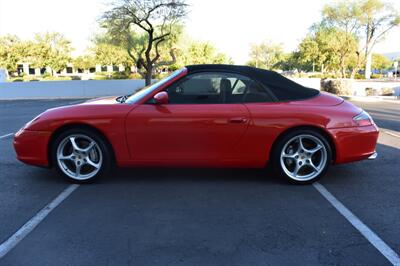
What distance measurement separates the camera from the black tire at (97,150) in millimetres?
4711

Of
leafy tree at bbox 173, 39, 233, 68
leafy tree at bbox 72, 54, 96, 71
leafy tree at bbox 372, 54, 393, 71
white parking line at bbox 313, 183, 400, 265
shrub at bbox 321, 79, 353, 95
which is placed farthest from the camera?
leafy tree at bbox 372, 54, 393, 71

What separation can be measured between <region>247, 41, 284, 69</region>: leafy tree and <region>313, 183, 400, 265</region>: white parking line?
7766cm

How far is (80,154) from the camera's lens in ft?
15.7

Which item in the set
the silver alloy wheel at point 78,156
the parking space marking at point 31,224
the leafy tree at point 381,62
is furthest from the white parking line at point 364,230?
the leafy tree at point 381,62

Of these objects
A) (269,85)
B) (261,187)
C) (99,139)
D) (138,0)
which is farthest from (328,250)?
(138,0)

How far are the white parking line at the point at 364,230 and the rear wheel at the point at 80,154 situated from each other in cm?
259

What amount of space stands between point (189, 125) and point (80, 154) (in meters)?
1.39

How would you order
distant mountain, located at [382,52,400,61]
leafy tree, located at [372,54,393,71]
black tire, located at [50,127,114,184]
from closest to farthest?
1. black tire, located at [50,127,114,184]
2. leafy tree, located at [372,54,393,71]
3. distant mountain, located at [382,52,400,61]

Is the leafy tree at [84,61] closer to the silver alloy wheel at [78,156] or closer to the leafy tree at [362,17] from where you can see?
the leafy tree at [362,17]

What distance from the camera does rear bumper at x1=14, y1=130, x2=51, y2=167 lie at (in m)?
4.76

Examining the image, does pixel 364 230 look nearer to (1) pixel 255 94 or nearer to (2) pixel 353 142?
(2) pixel 353 142

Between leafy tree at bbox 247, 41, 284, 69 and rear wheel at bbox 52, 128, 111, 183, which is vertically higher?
leafy tree at bbox 247, 41, 284, 69

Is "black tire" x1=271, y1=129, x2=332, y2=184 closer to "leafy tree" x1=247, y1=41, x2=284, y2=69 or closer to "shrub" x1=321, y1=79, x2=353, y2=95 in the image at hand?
"shrub" x1=321, y1=79, x2=353, y2=95

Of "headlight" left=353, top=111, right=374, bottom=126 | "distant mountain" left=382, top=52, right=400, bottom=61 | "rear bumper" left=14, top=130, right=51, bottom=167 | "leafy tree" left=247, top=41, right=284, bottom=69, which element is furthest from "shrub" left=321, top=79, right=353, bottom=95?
"distant mountain" left=382, top=52, right=400, bottom=61
